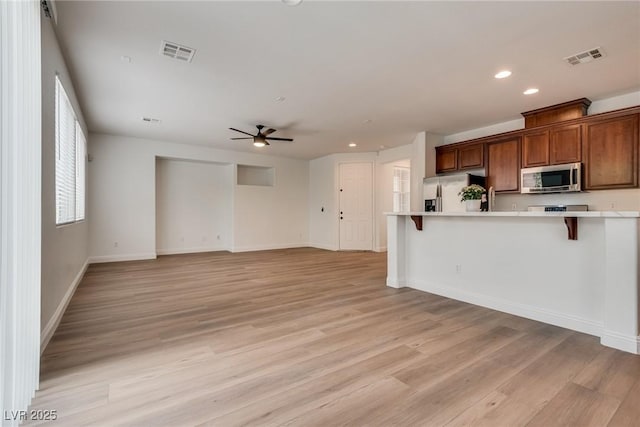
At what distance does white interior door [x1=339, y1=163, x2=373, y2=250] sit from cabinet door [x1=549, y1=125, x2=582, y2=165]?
426 centimetres

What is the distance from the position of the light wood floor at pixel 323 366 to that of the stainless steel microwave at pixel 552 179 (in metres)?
2.60

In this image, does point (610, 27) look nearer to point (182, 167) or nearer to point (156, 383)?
point (156, 383)

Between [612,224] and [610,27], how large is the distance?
1.81 metres

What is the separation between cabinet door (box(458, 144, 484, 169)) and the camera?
5.60m

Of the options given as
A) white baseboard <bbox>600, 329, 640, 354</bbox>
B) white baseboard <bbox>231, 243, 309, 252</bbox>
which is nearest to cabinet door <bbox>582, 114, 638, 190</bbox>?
white baseboard <bbox>600, 329, 640, 354</bbox>

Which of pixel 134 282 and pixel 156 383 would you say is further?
pixel 134 282

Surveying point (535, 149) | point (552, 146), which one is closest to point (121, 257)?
point (535, 149)

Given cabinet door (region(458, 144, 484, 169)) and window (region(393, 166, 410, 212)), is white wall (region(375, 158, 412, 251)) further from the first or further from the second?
cabinet door (region(458, 144, 484, 169))

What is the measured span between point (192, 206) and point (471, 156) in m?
6.85

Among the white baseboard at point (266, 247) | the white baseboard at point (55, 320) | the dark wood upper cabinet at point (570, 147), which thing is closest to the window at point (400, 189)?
the dark wood upper cabinet at point (570, 147)

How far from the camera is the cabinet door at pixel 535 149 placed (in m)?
4.76

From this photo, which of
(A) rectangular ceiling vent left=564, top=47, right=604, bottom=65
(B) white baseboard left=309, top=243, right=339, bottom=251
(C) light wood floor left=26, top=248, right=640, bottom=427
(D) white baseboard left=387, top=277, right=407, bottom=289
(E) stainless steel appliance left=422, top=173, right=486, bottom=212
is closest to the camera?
(C) light wood floor left=26, top=248, right=640, bottom=427

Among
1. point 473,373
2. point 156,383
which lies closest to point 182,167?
point 156,383

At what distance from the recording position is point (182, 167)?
309 inches
